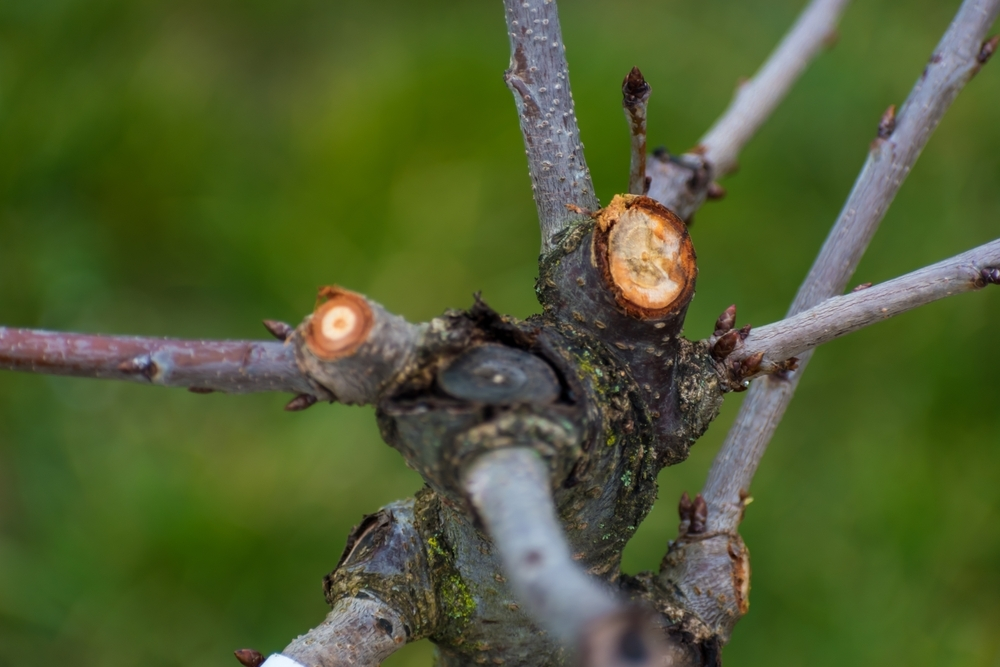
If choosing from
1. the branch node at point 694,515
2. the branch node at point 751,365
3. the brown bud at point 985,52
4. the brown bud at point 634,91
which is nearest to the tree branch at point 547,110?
the brown bud at point 634,91

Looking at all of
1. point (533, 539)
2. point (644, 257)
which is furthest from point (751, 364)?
point (533, 539)

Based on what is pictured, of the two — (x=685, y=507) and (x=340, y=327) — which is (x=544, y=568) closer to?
(x=340, y=327)

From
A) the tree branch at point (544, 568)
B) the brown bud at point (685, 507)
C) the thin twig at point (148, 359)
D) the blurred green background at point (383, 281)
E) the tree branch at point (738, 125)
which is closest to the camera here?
the tree branch at point (544, 568)

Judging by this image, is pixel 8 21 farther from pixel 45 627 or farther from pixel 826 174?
pixel 826 174

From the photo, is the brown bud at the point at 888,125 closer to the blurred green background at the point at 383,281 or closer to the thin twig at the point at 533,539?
the thin twig at the point at 533,539

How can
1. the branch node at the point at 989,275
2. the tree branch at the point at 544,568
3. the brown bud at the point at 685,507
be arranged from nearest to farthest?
the tree branch at the point at 544,568 → the branch node at the point at 989,275 → the brown bud at the point at 685,507

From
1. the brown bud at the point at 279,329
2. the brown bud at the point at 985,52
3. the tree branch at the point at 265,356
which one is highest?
the brown bud at the point at 985,52

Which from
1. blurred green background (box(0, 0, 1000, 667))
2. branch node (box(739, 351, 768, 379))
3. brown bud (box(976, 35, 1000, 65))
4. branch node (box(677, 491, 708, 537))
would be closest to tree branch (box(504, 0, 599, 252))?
branch node (box(739, 351, 768, 379))
